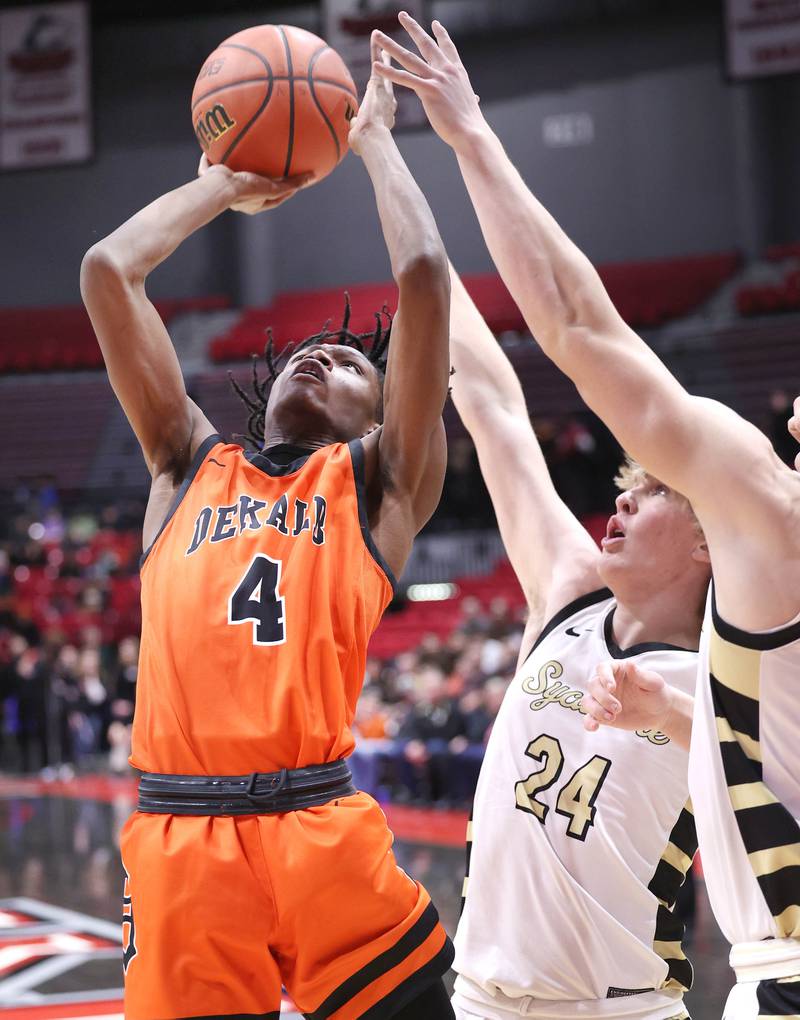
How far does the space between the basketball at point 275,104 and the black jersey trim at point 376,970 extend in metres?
1.66

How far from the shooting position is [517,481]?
2943mm

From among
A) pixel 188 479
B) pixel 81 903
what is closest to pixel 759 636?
pixel 188 479

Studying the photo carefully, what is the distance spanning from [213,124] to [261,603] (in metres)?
1.29

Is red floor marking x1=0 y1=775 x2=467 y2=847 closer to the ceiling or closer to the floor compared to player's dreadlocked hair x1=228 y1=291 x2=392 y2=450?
closer to the floor

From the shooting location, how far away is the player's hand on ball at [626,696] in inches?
82.1

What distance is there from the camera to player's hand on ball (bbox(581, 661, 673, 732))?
6.84ft

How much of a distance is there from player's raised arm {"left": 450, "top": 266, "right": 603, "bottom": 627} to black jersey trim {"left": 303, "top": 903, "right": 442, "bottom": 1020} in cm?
88

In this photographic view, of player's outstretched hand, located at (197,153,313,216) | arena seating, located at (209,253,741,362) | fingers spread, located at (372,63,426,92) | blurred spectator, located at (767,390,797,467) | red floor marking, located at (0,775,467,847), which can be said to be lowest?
red floor marking, located at (0,775,467,847)

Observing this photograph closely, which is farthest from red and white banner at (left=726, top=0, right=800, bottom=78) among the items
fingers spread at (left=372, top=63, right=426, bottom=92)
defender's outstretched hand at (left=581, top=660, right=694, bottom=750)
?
defender's outstretched hand at (left=581, top=660, right=694, bottom=750)

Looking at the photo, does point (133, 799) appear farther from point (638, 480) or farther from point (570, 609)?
point (638, 480)

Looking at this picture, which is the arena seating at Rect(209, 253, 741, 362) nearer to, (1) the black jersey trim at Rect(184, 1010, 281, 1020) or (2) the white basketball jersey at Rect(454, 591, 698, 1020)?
(2) the white basketball jersey at Rect(454, 591, 698, 1020)

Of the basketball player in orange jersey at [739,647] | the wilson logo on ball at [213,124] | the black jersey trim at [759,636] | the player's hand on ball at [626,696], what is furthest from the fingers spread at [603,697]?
the wilson logo on ball at [213,124]

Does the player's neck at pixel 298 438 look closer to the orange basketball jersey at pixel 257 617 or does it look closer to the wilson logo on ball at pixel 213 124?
the orange basketball jersey at pixel 257 617

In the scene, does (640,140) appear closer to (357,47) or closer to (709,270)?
(709,270)
